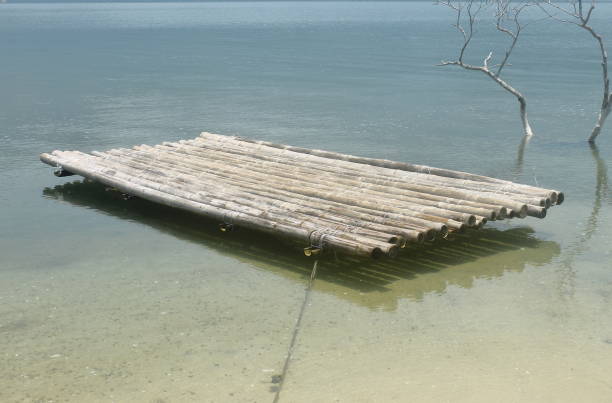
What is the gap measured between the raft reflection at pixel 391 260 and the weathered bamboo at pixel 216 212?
46 cm

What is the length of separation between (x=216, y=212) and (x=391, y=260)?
2.91m

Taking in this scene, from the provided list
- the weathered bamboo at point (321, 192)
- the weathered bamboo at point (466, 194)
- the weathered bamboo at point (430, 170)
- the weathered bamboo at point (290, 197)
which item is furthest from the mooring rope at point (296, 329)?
the weathered bamboo at point (430, 170)

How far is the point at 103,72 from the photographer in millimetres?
35719

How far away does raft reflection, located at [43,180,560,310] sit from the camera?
10312mm

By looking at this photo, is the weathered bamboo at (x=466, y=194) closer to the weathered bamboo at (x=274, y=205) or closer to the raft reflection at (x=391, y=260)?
the raft reflection at (x=391, y=260)

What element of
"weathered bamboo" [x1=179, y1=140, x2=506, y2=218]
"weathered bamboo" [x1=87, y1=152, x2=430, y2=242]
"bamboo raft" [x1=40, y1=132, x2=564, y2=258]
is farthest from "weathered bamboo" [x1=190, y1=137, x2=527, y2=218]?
"weathered bamboo" [x1=87, y1=152, x2=430, y2=242]

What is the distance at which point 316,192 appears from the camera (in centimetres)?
1262

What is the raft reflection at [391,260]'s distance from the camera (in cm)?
1031

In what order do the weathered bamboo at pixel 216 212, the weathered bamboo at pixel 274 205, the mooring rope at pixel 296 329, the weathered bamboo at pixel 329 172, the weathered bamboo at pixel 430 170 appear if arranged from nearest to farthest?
the mooring rope at pixel 296 329 < the weathered bamboo at pixel 216 212 < the weathered bamboo at pixel 274 205 < the weathered bamboo at pixel 329 172 < the weathered bamboo at pixel 430 170

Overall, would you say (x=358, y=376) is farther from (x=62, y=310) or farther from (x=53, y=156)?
(x=53, y=156)

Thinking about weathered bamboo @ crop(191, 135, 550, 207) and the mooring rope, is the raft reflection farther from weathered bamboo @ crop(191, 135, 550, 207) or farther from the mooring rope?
weathered bamboo @ crop(191, 135, 550, 207)

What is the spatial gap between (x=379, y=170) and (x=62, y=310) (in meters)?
6.34

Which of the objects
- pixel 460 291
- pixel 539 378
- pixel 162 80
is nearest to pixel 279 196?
pixel 460 291

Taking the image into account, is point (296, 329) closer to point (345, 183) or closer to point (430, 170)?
point (345, 183)
